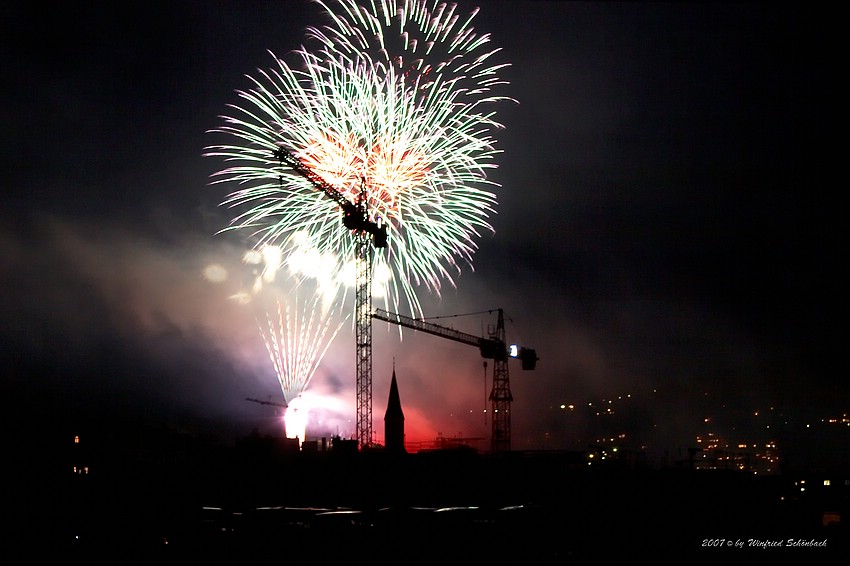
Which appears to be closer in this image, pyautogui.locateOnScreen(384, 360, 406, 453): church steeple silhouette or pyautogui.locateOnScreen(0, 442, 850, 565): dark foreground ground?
pyautogui.locateOnScreen(0, 442, 850, 565): dark foreground ground

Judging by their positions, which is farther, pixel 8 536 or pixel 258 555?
pixel 8 536

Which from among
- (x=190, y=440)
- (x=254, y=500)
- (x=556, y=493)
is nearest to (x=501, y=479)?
(x=556, y=493)

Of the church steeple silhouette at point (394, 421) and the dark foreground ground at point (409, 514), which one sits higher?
the church steeple silhouette at point (394, 421)

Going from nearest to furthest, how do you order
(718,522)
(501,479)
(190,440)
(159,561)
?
(159,561) < (718,522) < (501,479) < (190,440)

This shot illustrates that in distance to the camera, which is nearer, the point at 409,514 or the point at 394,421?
the point at 409,514

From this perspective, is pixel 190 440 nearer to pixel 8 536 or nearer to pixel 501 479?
pixel 501 479

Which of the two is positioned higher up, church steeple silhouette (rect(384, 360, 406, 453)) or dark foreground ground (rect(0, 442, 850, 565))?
church steeple silhouette (rect(384, 360, 406, 453))

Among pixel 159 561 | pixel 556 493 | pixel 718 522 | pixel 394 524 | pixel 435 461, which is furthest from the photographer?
pixel 435 461

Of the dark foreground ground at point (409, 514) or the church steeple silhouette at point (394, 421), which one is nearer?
the dark foreground ground at point (409, 514)
